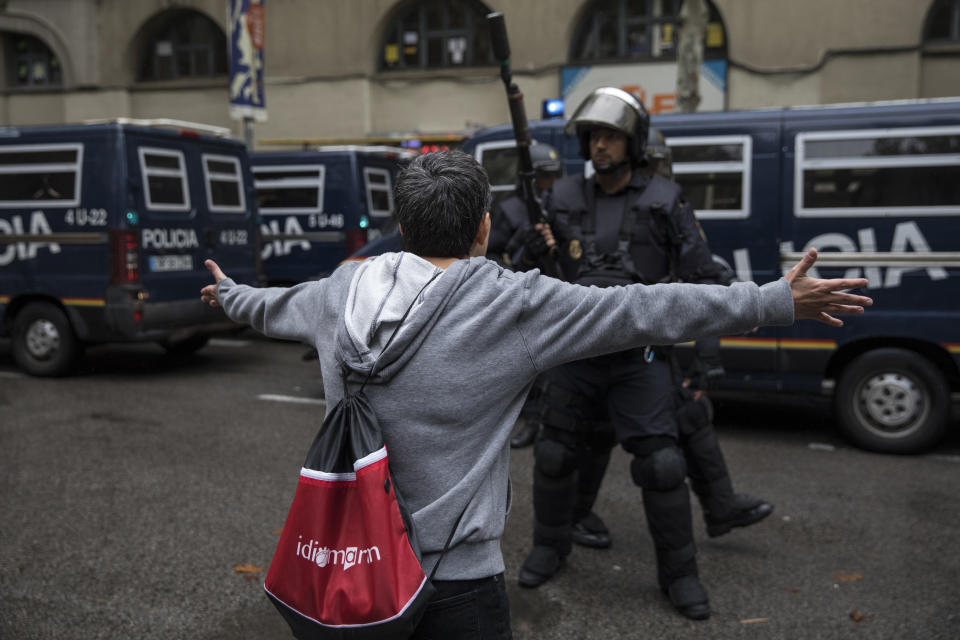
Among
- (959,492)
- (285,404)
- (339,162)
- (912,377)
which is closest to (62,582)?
(285,404)

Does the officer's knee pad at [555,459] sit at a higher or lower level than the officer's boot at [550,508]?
higher

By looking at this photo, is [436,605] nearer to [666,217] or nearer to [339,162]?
[666,217]

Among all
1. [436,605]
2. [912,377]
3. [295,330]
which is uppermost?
[295,330]

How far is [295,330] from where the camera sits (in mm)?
2148

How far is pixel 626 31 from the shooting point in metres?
17.0

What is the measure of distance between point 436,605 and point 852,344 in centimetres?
519

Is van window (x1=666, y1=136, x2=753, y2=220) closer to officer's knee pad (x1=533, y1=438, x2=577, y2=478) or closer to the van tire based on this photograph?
the van tire

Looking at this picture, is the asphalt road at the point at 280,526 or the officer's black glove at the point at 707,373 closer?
the asphalt road at the point at 280,526

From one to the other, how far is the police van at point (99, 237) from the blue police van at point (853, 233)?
13.4 feet

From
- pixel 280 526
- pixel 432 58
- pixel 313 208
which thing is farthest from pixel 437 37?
pixel 280 526

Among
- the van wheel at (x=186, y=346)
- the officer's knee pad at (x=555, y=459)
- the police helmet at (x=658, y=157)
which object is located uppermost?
the police helmet at (x=658, y=157)

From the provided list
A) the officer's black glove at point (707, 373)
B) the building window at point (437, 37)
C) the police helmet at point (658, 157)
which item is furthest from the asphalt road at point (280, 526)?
the building window at point (437, 37)

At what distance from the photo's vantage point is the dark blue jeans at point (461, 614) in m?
1.93

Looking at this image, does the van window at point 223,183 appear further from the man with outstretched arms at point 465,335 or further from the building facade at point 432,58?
the man with outstretched arms at point 465,335
